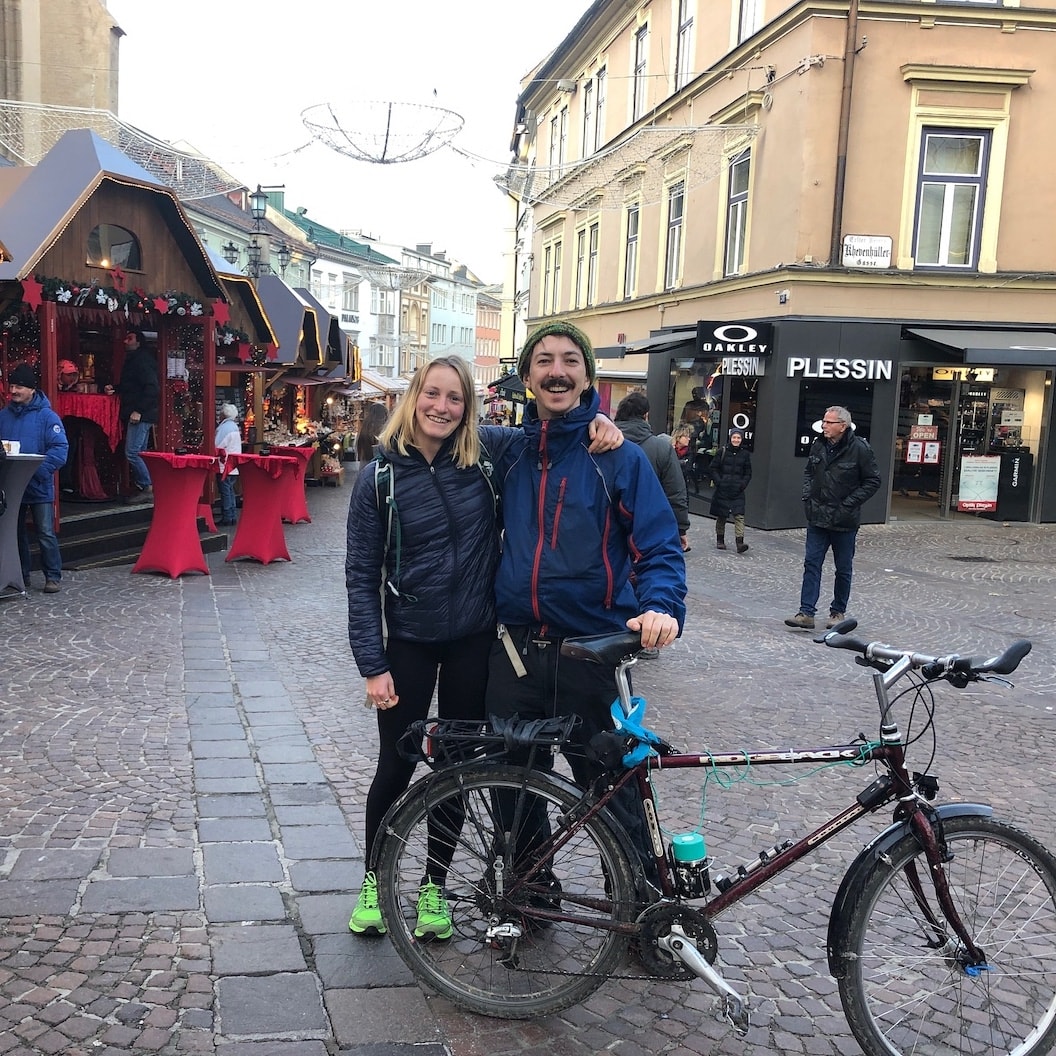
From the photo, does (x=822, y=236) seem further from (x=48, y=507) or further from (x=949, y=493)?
(x=48, y=507)

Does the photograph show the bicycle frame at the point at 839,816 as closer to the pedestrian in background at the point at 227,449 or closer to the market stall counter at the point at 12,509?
the market stall counter at the point at 12,509

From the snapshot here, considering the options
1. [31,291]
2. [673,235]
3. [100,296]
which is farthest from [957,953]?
[673,235]

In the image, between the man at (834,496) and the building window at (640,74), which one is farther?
the building window at (640,74)

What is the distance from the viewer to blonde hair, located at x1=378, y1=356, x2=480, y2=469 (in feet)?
11.0

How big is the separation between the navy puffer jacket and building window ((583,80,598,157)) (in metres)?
27.0

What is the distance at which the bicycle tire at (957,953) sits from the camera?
111 inches

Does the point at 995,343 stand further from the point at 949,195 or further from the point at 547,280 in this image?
the point at 547,280

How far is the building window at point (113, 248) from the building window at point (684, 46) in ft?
42.1

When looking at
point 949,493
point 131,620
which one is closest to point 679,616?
point 131,620

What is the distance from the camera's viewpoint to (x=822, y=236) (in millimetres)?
16359

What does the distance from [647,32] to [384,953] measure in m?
24.0

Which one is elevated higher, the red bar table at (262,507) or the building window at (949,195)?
the building window at (949,195)

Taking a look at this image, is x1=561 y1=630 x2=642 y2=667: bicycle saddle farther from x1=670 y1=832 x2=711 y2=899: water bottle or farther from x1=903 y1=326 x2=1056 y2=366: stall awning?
x1=903 y1=326 x2=1056 y2=366: stall awning

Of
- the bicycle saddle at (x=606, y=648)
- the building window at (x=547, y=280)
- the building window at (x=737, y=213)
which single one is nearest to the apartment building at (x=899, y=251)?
the building window at (x=737, y=213)
